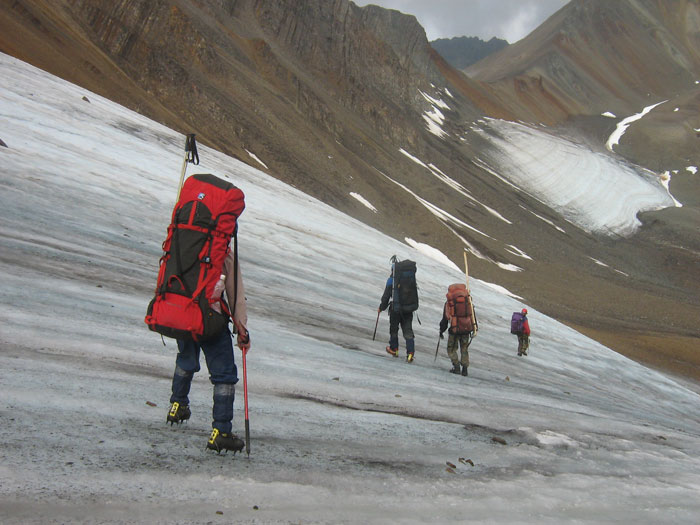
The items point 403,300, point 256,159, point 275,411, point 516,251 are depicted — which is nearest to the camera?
point 275,411

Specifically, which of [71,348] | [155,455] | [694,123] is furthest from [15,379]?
[694,123]

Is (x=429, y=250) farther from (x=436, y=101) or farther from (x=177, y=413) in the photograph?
(x=436, y=101)

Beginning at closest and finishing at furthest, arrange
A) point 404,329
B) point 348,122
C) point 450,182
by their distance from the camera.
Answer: point 404,329, point 348,122, point 450,182

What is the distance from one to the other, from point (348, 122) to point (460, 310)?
53.1 metres

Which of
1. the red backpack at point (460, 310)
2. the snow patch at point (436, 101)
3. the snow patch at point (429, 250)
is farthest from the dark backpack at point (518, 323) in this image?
the snow patch at point (436, 101)

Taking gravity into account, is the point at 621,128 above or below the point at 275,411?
above

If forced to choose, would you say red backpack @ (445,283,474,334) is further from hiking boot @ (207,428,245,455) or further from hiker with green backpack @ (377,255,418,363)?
hiking boot @ (207,428,245,455)

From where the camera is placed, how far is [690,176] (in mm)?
97500

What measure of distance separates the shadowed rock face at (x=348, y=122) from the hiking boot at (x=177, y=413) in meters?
24.7

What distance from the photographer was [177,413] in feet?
15.4

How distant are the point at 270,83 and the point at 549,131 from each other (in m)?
69.0

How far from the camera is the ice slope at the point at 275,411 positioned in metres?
3.99

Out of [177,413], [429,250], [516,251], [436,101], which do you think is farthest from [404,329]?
[436,101]

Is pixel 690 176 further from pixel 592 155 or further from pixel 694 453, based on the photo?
pixel 694 453
